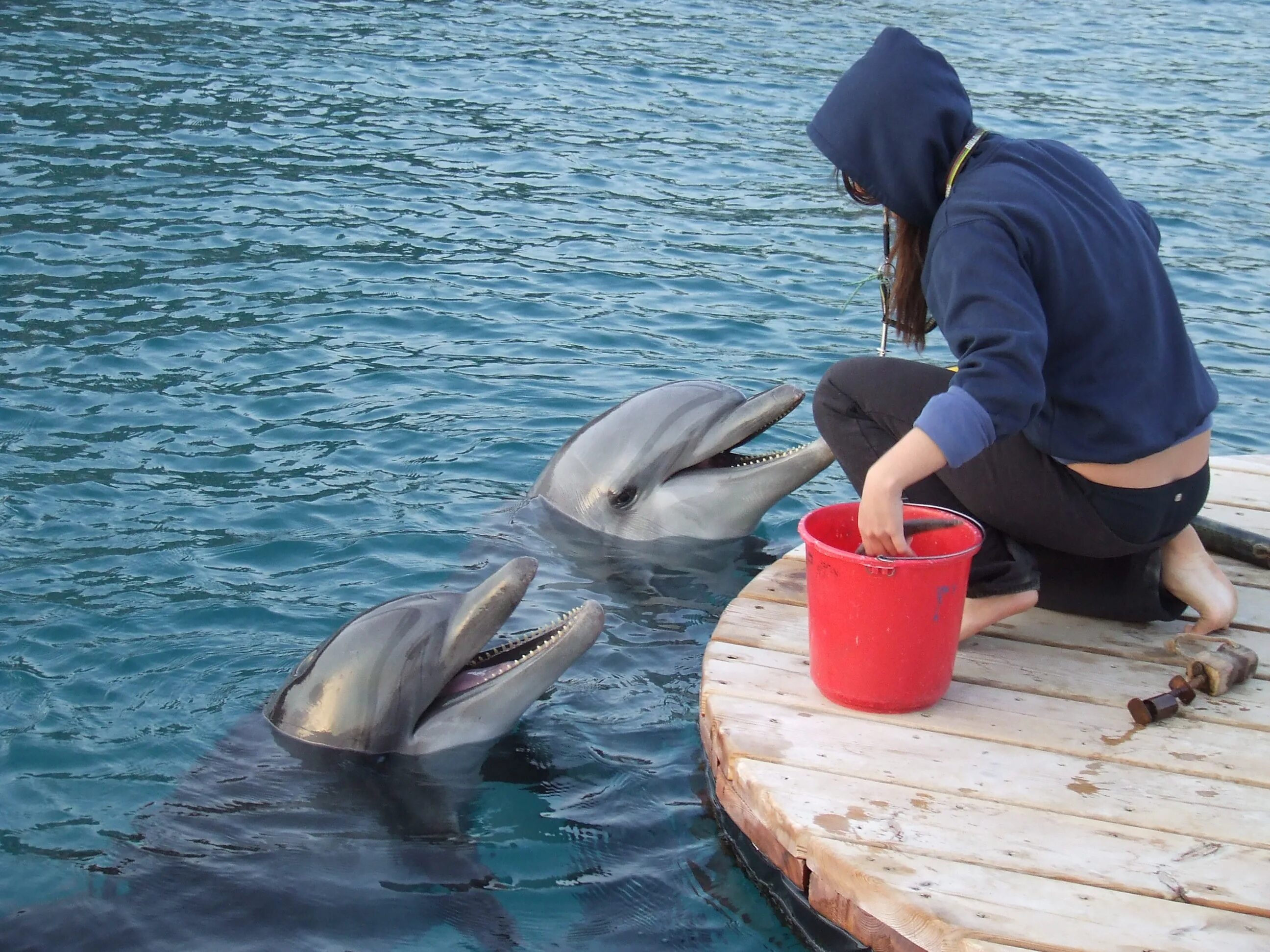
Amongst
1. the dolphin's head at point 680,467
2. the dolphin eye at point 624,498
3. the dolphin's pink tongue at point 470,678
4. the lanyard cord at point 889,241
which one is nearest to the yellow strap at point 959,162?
the lanyard cord at point 889,241

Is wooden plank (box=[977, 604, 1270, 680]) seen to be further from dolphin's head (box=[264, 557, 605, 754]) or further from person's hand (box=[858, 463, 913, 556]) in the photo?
dolphin's head (box=[264, 557, 605, 754])

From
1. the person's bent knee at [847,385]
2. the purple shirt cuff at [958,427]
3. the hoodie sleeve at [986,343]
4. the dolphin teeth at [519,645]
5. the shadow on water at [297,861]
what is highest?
the hoodie sleeve at [986,343]

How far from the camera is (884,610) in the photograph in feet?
12.2

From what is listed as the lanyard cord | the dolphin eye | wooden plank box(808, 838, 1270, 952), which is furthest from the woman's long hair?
the dolphin eye

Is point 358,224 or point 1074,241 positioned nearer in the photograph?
point 1074,241

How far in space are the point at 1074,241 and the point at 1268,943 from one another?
1657mm

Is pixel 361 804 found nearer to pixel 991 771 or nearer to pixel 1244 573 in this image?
pixel 991 771

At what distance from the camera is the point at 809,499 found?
711cm

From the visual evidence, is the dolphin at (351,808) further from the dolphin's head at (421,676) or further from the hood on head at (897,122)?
the hood on head at (897,122)

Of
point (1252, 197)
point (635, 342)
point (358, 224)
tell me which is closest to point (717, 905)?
point (635, 342)

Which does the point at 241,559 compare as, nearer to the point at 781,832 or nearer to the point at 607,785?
the point at 607,785

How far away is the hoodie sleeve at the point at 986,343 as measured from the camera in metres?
3.27

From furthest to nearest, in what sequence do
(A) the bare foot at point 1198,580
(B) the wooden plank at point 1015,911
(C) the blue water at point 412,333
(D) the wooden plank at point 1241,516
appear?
1. (D) the wooden plank at point 1241,516
2. (C) the blue water at point 412,333
3. (A) the bare foot at point 1198,580
4. (B) the wooden plank at point 1015,911

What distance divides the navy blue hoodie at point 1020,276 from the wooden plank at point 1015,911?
37.3 inches
